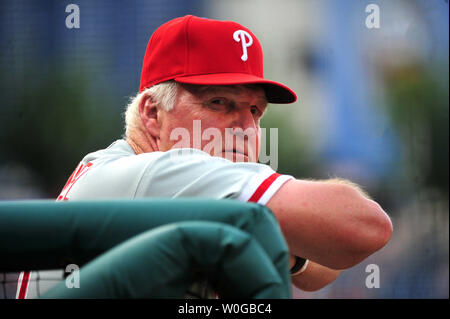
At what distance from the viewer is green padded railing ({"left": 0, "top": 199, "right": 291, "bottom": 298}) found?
0.59 metres

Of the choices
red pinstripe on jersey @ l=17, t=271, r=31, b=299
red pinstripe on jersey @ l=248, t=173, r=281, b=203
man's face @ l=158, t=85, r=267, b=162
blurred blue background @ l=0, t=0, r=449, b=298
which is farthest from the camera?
blurred blue background @ l=0, t=0, r=449, b=298

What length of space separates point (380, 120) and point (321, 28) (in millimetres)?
889

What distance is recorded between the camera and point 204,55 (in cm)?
135

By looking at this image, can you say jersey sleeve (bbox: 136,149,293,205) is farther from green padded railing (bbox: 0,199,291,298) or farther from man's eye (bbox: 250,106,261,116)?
man's eye (bbox: 250,106,261,116)

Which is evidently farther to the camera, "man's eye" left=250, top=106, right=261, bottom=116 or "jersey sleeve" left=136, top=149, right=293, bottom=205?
→ "man's eye" left=250, top=106, right=261, bottom=116

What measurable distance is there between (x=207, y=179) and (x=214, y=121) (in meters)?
0.38

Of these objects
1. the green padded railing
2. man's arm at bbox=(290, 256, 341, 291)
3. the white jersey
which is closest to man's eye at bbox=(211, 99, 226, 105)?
the white jersey

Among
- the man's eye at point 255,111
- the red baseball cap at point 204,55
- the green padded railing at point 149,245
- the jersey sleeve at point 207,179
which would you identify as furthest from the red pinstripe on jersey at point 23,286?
the man's eye at point 255,111

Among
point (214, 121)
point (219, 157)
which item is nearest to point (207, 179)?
point (219, 157)

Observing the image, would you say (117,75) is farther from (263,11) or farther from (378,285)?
(378,285)

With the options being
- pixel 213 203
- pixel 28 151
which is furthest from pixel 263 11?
pixel 213 203

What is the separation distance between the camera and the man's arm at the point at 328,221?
Result: 37.8 inches

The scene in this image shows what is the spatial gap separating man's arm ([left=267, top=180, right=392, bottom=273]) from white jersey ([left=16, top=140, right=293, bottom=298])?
0.12ft

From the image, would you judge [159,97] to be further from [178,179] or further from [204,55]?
[178,179]
